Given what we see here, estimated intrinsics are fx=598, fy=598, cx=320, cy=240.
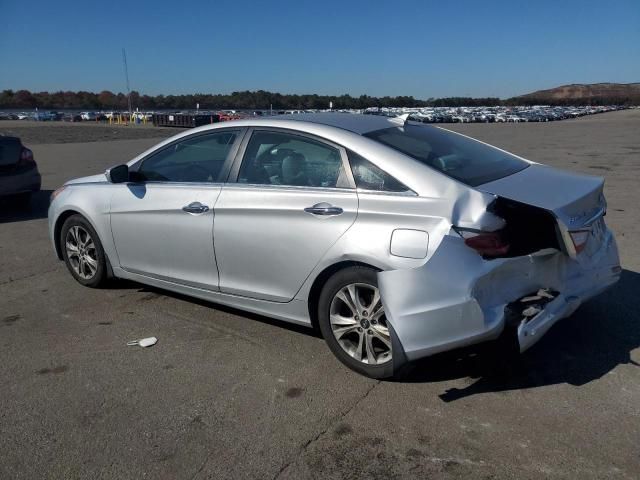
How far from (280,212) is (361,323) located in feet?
2.95

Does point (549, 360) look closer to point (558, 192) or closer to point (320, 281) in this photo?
point (558, 192)

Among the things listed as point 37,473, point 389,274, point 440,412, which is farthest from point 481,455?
point 37,473

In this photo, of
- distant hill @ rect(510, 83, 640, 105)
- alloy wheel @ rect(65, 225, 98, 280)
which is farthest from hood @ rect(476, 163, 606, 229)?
distant hill @ rect(510, 83, 640, 105)

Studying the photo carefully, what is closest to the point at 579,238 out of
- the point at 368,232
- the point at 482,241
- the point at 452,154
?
the point at 482,241

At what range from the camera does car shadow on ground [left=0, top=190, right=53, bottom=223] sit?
9.05m

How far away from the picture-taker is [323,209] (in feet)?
12.1

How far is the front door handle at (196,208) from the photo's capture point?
4301mm

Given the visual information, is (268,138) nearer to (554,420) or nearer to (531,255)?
(531,255)

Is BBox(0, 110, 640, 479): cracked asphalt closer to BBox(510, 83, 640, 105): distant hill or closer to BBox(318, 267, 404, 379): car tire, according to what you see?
BBox(318, 267, 404, 379): car tire

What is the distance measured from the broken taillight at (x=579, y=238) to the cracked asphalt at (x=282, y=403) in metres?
0.77

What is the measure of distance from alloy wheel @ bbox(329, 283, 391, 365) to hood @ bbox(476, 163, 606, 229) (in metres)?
0.93

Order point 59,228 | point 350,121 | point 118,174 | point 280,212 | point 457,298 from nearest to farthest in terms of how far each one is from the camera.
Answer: point 457,298, point 280,212, point 350,121, point 118,174, point 59,228

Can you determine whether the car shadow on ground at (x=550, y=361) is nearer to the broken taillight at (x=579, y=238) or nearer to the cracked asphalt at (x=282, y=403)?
the cracked asphalt at (x=282, y=403)

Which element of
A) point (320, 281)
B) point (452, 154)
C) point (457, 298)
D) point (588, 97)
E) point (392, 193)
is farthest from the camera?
point (588, 97)
